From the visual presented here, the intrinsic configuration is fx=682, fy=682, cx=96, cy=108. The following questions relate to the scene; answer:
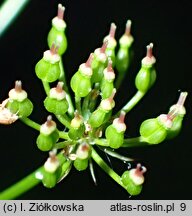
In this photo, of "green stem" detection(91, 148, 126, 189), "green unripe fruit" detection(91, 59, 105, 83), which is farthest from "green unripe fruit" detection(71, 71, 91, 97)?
"green stem" detection(91, 148, 126, 189)

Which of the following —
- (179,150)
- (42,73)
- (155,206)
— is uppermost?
(179,150)

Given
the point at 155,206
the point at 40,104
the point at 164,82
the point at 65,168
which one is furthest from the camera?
the point at 164,82

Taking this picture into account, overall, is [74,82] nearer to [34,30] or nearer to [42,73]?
[42,73]

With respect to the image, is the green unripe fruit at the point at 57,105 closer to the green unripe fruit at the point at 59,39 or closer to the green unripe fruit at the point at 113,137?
the green unripe fruit at the point at 113,137

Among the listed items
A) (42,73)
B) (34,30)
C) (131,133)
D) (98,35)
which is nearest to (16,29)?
(34,30)

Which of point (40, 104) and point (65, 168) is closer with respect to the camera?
point (65, 168)

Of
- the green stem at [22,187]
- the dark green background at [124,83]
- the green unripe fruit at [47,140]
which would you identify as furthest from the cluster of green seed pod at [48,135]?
the dark green background at [124,83]

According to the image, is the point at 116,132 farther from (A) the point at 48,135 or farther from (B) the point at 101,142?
(A) the point at 48,135
